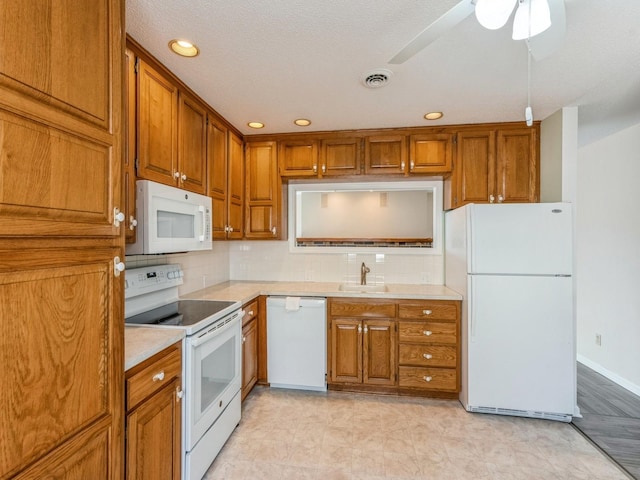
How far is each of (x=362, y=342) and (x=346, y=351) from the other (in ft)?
0.53

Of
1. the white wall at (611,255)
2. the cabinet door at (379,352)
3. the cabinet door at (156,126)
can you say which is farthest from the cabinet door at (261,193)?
the white wall at (611,255)

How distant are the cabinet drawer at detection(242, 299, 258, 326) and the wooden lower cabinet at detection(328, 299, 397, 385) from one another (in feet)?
2.14

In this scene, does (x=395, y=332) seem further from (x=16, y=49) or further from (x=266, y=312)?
(x=16, y=49)

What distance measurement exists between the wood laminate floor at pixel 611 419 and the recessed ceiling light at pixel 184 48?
3.43 meters

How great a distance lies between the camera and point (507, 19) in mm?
1126

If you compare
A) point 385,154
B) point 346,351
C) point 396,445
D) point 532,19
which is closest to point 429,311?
point 346,351

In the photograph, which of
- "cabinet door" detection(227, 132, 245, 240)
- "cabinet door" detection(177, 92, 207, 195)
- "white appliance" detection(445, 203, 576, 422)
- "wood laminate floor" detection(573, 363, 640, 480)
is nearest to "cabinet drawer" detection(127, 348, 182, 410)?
"cabinet door" detection(177, 92, 207, 195)

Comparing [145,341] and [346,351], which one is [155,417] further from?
[346,351]

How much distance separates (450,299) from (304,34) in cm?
215

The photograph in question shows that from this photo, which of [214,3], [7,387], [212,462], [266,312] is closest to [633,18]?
[214,3]

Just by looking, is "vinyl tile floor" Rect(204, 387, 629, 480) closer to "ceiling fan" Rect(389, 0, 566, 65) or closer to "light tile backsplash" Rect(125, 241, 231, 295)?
"light tile backsplash" Rect(125, 241, 231, 295)

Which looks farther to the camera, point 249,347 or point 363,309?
point 363,309

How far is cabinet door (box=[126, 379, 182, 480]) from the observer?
1238 millimetres

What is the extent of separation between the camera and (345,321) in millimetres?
2707
